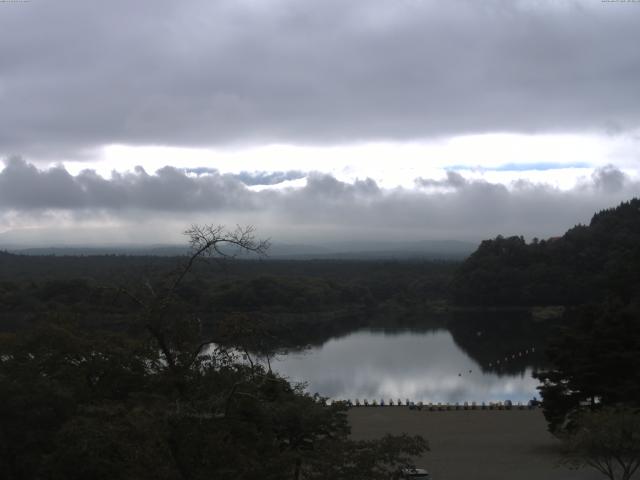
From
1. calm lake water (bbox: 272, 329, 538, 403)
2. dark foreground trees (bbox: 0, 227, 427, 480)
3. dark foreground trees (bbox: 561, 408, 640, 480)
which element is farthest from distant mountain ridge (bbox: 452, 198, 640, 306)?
dark foreground trees (bbox: 0, 227, 427, 480)

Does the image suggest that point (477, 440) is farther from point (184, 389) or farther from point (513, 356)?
point (513, 356)

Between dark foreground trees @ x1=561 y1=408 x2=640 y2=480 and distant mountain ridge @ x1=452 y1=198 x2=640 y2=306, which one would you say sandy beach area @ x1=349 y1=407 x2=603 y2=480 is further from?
distant mountain ridge @ x1=452 y1=198 x2=640 y2=306

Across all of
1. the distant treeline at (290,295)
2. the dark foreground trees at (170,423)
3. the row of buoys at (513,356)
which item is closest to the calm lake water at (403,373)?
the row of buoys at (513,356)

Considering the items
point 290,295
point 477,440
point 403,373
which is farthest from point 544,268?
point 477,440

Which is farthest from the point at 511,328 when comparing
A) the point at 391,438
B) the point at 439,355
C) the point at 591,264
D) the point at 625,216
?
the point at 391,438

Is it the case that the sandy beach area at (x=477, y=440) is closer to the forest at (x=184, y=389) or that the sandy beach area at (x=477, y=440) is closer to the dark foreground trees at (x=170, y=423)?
the forest at (x=184, y=389)

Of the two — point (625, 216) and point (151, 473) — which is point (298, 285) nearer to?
point (625, 216)
